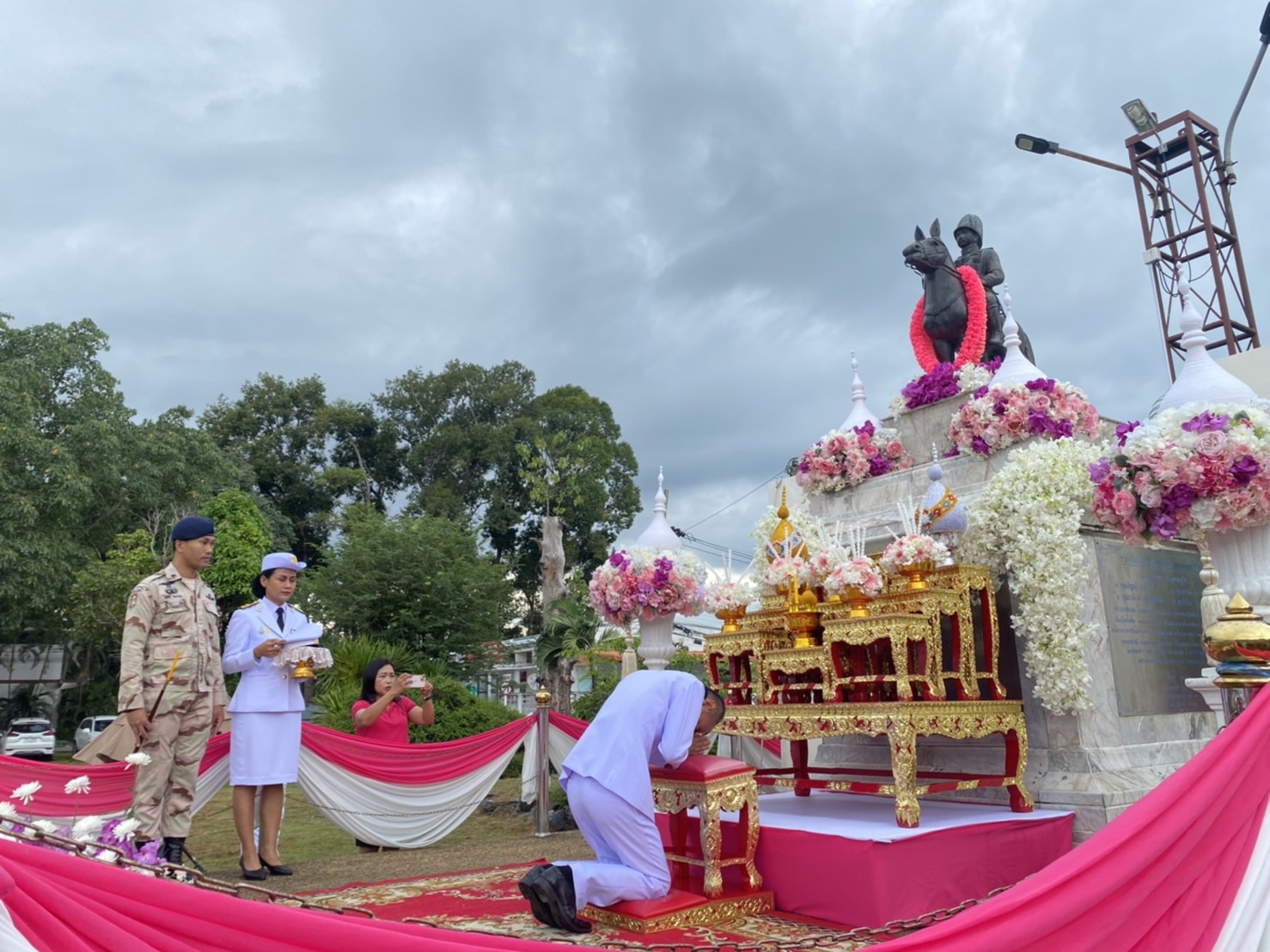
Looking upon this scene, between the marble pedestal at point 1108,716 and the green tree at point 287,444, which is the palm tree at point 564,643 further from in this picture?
the green tree at point 287,444

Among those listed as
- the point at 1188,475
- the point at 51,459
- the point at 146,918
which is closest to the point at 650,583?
the point at 1188,475

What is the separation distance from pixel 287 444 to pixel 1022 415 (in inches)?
1304

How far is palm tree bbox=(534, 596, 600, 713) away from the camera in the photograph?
17.2 meters

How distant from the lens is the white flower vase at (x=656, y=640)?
24.2ft

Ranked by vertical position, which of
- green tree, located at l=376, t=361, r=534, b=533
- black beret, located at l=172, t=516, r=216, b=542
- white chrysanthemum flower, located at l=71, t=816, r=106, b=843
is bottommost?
white chrysanthemum flower, located at l=71, t=816, r=106, b=843

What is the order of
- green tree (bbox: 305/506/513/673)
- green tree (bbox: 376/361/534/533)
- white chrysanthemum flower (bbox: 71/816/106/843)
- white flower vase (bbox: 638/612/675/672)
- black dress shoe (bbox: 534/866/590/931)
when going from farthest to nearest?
1. green tree (bbox: 376/361/534/533)
2. green tree (bbox: 305/506/513/673)
3. white flower vase (bbox: 638/612/675/672)
4. black dress shoe (bbox: 534/866/590/931)
5. white chrysanthemum flower (bbox: 71/816/106/843)

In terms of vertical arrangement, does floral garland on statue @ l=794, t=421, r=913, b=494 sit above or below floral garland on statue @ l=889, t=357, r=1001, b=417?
below

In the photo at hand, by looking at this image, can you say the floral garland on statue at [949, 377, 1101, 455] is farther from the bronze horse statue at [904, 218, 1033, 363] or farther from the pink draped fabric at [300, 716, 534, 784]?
the pink draped fabric at [300, 716, 534, 784]

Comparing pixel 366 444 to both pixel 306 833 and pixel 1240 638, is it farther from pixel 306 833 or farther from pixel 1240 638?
pixel 1240 638

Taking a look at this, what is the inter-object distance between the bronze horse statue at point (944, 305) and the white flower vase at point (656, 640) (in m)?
3.74

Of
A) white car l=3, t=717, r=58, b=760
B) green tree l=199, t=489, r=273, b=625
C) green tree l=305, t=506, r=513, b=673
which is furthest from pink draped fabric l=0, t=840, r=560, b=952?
green tree l=199, t=489, r=273, b=625

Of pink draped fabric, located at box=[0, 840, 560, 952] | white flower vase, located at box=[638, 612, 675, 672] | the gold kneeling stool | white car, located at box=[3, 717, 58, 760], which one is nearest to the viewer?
pink draped fabric, located at box=[0, 840, 560, 952]

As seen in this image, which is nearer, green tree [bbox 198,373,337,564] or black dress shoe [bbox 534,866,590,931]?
black dress shoe [bbox 534,866,590,931]

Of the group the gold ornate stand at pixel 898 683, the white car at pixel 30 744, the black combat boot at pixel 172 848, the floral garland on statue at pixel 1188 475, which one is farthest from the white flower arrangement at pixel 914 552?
the white car at pixel 30 744
